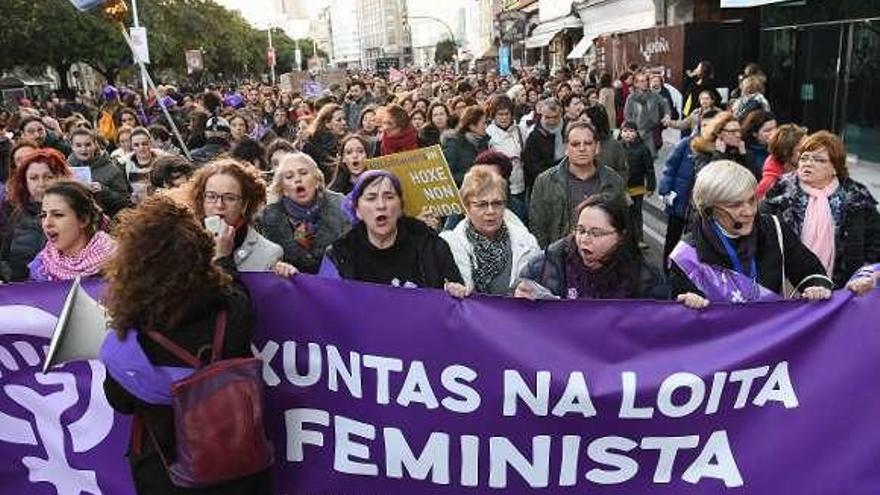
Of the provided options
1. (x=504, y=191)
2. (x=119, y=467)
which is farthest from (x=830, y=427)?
(x=119, y=467)

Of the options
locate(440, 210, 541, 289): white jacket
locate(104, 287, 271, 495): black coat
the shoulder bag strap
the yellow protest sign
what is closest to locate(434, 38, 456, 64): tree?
the yellow protest sign

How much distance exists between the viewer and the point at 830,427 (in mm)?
3029

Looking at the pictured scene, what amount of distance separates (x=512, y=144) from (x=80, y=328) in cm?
534

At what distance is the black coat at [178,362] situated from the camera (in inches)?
101

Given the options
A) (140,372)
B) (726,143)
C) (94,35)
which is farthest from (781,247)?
(94,35)

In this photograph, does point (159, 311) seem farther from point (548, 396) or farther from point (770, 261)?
point (770, 261)

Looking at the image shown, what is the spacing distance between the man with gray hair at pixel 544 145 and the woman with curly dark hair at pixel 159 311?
4963mm

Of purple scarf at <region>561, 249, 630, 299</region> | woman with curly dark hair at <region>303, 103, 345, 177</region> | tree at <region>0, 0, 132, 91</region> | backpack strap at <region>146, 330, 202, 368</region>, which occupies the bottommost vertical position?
purple scarf at <region>561, 249, 630, 299</region>

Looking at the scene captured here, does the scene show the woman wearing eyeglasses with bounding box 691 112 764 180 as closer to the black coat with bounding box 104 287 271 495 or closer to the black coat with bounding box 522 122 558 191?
the black coat with bounding box 522 122 558 191

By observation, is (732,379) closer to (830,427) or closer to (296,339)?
(830,427)

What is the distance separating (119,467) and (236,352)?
3.52 ft

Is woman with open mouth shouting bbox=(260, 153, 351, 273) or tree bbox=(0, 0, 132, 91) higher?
tree bbox=(0, 0, 132, 91)

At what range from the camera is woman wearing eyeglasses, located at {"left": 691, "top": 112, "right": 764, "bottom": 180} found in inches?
238

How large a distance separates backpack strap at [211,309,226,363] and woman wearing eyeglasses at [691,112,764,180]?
4.42 metres
